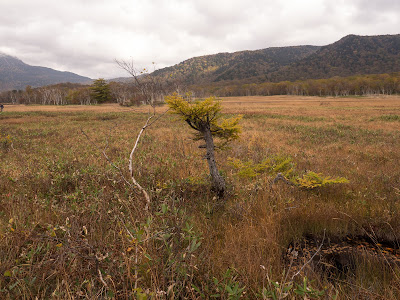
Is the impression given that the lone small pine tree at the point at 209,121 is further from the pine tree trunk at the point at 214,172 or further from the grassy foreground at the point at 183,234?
the grassy foreground at the point at 183,234

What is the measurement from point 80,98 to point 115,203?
101639 millimetres

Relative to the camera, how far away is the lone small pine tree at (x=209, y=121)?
13.6 ft

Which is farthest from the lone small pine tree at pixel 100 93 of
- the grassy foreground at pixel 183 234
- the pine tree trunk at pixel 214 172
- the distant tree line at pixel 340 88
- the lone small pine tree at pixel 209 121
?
the pine tree trunk at pixel 214 172

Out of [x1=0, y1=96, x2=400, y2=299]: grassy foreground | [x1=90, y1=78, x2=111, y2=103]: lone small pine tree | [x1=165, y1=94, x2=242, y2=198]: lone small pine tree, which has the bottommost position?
[x1=0, y1=96, x2=400, y2=299]: grassy foreground

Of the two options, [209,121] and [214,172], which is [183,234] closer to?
[214,172]

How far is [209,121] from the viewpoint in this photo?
4.54 m

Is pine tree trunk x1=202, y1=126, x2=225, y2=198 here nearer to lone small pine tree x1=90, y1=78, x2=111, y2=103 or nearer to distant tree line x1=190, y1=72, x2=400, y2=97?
lone small pine tree x1=90, y1=78, x2=111, y2=103

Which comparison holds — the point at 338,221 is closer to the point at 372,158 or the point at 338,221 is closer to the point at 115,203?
the point at 115,203

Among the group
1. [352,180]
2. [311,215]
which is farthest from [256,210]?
[352,180]

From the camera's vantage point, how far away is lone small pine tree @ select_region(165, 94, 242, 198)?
13.6ft

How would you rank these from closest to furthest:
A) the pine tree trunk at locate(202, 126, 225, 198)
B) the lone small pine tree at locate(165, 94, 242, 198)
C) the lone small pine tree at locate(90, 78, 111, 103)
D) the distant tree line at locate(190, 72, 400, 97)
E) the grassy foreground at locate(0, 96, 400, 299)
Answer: the grassy foreground at locate(0, 96, 400, 299), the lone small pine tree at locate(165, 94, 242, 198), the pine tree trunk at locate(202, 126, 225, 198), the lone small pine tree at locate(90, 78, 111, 103), the distant tree line at locate(190, 72, 400, 97)

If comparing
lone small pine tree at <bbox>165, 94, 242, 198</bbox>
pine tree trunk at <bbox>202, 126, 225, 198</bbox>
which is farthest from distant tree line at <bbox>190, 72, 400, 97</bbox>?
pine tree trunk at <bbox>202, 126, 225, 198</bbox>

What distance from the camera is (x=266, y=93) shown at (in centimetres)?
11981

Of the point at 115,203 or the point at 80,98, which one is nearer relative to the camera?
the point at 115,203
